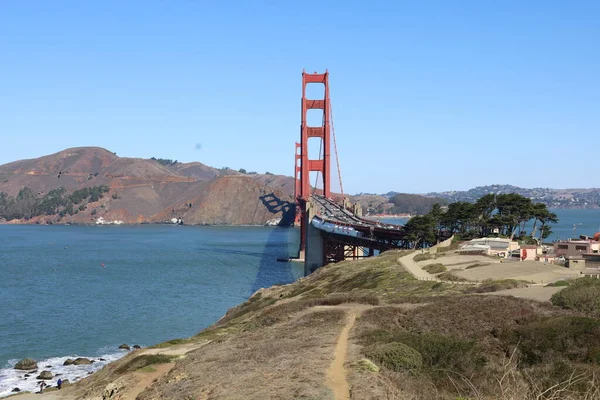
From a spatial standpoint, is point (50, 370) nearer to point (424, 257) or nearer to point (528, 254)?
point (424, 257)

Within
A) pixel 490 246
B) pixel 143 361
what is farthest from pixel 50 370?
pixel 490 246

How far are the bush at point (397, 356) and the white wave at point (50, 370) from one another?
27359 mm

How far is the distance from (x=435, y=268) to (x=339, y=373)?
34.5m

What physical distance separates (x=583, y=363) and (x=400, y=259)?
45.0m

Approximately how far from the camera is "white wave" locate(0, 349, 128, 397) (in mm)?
44875

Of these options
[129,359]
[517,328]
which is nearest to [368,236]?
[129,359]

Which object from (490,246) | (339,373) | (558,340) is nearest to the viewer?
(339,373)

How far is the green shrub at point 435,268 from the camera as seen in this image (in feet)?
180

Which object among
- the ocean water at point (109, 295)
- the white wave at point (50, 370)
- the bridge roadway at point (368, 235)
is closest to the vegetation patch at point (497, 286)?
the white wave at point (50, 370)

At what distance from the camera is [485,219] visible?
89.1 metres

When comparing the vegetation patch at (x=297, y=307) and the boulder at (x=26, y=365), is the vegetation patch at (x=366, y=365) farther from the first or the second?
the boulder at (x=26, y=365)

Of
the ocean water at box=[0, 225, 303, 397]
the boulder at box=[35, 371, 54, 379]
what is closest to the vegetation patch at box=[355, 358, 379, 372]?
the ocean water at box=[0, 225, 303, 397]

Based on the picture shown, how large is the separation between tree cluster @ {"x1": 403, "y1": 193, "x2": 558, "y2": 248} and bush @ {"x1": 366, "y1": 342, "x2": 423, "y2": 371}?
5819cm

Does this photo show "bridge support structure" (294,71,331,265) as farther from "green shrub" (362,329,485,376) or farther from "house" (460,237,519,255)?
"green shrub" (362,329,485,376)
